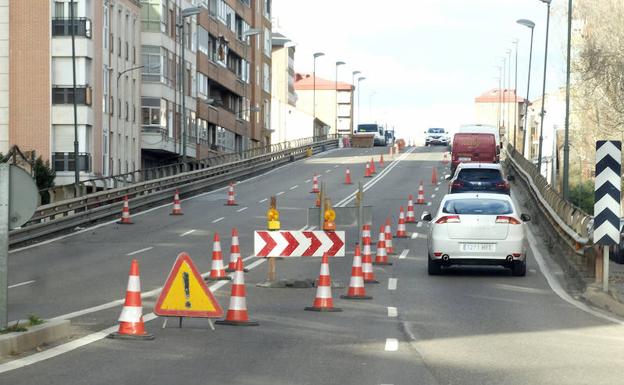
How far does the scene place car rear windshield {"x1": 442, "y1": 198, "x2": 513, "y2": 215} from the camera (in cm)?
2575

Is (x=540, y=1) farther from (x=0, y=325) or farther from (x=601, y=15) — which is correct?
(x=0, y=325)

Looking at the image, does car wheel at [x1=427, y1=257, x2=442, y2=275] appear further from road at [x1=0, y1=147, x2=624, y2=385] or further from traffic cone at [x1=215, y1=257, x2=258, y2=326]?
traffic cone at [x1=215, y1=257, x2=258, y2=326]

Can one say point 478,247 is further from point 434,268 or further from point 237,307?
point 237,307

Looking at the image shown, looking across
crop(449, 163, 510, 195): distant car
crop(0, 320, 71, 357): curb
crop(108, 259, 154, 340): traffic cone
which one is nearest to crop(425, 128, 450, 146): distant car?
crop(449, 163, 510, 195): distant car

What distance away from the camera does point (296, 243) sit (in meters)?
21.5

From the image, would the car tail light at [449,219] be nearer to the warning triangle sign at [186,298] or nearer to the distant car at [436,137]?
the warning triangle sign at [186,298]

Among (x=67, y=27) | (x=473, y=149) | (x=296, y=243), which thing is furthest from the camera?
(x=473, y=149)

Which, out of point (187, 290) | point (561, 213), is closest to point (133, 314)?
point (187, 290)

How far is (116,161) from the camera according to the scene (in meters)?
69.2

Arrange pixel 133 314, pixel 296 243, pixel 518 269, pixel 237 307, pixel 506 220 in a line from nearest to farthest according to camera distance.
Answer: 1. pixel 133 314
2. pixel 237 307
3. pixel 296 243
4. pixel 506 220
5. pixel 518 269

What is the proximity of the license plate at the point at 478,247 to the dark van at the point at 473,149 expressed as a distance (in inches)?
1553

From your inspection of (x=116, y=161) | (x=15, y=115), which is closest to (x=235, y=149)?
(x=116, y=161)

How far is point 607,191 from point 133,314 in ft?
31.1

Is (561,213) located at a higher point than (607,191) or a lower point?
lower
